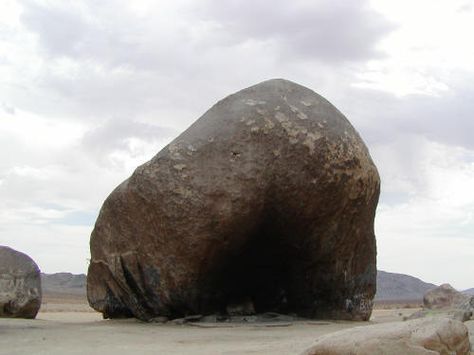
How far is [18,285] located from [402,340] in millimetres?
10143

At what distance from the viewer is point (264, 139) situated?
1012 centimetres

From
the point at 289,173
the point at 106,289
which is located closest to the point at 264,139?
the point at 289,173

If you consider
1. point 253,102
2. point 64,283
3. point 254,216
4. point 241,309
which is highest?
point 64,283

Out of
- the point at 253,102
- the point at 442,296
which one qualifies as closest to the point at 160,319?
the point at 253,102

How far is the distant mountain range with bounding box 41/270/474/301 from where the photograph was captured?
227ft

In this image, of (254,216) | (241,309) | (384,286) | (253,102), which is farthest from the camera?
(384,286)

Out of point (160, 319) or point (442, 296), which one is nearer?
point (160, 319)

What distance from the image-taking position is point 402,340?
4.75 m

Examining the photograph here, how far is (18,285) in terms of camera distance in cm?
1345

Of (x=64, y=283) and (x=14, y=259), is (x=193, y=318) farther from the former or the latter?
(x=64, y=283)

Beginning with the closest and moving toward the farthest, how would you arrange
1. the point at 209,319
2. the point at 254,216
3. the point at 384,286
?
the point at 254,216
the point at 209,319
the point at 384,286

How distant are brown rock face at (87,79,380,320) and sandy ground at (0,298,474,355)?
0.92 m

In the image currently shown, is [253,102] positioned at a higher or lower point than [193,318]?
higher

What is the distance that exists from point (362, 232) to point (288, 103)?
2.20 m
